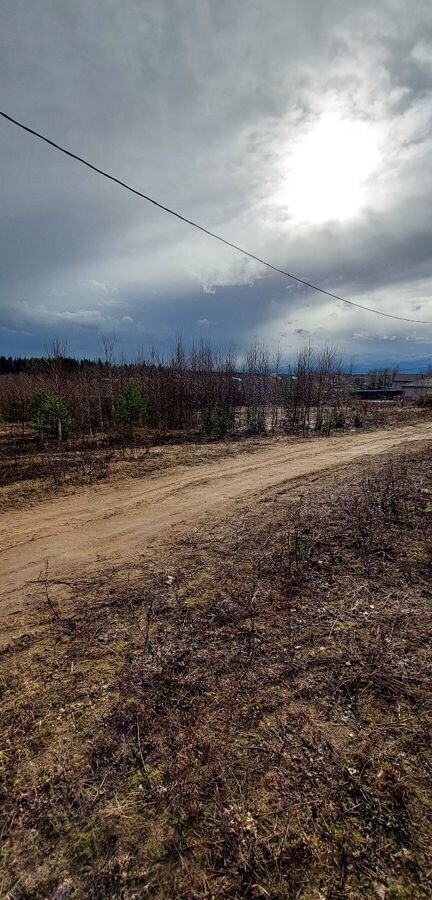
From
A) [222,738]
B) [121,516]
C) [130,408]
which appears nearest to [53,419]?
[130,408]

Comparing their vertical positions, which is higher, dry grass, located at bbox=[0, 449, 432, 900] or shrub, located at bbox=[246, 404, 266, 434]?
shrub, located at bbox=[246, 404, 266, 434]

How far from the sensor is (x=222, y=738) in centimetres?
229

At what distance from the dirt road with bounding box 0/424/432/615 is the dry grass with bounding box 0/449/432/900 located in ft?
2.49

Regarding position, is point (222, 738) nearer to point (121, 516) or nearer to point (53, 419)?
point (121, 516)

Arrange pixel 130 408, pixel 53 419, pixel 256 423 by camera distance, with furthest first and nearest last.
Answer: pixel 256 423 < pixel 130 408 < pixel 53 419

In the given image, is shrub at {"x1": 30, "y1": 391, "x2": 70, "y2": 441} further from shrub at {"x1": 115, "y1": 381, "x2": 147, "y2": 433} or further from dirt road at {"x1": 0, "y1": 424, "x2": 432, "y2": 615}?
dirt road at {"x1": 0, "y1": 424, "x2": 432, "y2": 615}

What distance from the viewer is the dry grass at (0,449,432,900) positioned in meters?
1.69

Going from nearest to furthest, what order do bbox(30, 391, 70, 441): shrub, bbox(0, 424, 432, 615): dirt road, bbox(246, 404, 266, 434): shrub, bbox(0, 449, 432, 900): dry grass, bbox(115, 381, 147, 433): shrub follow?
bbox(0, 449, 432, 900): dry grass → bbox(0, 424, 432, 615): dirt road → bbox(30, 391, 70, 441): shrub → bbox(115, 381, 147, 433): shrub → bbox(246, 404, 266, 434): shrub

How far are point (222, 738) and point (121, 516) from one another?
492 cm

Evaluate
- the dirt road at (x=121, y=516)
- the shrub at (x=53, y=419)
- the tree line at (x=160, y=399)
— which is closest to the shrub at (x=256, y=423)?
the tree line at (x=160, y=399)

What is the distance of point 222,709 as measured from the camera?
2.50 metres

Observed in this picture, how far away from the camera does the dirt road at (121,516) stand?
16.2 ft

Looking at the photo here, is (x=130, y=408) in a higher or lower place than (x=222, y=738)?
higher

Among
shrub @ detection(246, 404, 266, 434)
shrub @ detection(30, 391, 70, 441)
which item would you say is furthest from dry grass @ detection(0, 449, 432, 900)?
shrub @ detection(246, 404, 266, 434)
